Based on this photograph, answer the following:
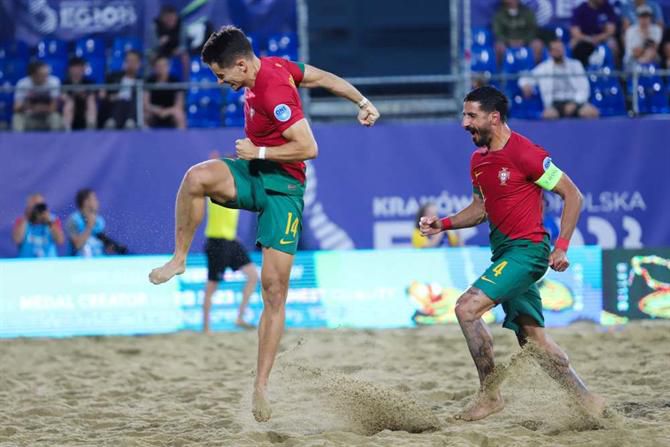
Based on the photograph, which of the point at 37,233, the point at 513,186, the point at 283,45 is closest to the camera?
the point at 513,186

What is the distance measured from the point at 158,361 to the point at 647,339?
188 inches

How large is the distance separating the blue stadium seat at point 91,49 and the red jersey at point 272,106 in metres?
8.54

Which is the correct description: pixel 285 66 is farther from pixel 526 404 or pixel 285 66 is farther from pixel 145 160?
pixel 145 160

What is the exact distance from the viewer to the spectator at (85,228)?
13305 mm

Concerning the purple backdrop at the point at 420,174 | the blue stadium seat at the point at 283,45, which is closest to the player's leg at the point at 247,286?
the purple backdrop at the point at 420,174

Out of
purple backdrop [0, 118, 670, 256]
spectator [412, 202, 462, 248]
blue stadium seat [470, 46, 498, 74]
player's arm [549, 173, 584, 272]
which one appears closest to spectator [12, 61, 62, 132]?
purple backdrop [0, 118, 670, 256]

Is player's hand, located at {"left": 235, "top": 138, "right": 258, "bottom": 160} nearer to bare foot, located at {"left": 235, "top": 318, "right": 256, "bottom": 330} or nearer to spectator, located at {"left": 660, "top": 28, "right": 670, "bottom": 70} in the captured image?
bare foot, located at {"left": 235, "top": 318, "right": 256, "bottom": 330}

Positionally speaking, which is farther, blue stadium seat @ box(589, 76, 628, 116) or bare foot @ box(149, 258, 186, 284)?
blue stadium seat @ box(589, 76, 628, 116)

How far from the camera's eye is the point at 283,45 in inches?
587

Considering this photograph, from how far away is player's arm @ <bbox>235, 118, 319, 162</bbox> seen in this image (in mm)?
6586

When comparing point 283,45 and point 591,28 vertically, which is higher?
point 591,28

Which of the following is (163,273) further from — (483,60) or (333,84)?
(483,60)

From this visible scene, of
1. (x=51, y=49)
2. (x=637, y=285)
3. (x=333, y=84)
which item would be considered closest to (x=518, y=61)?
(x=637, y=285)

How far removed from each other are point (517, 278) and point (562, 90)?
26.5 ft
